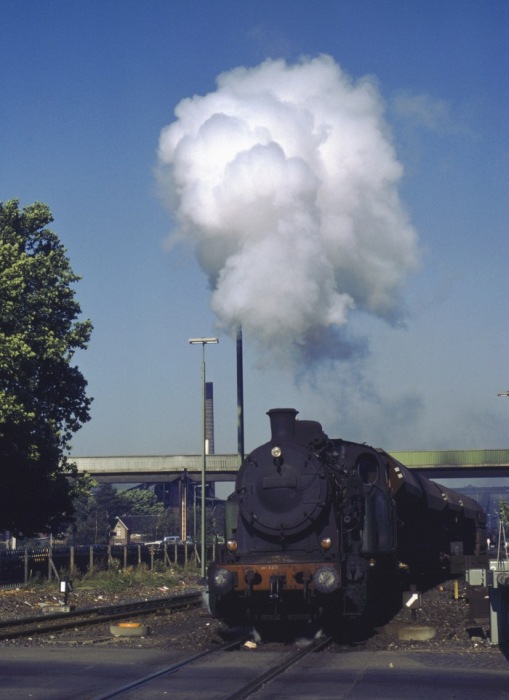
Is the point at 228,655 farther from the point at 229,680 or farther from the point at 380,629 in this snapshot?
the point at 380,629

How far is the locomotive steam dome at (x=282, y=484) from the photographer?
1923cm

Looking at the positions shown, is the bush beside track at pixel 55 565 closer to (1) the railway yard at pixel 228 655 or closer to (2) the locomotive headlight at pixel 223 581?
(1) the railway yard at pixel 228 655

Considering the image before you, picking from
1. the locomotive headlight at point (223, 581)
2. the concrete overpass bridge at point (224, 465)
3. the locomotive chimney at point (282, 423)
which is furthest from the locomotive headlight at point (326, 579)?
the concrete overpass bridge at point (224, 465)

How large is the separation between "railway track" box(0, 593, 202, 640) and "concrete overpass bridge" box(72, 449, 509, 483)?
162 ft

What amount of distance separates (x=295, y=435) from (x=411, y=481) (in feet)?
14.0

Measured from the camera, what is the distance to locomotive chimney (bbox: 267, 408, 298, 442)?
20.4 meters

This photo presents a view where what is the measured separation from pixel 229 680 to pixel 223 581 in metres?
4.56

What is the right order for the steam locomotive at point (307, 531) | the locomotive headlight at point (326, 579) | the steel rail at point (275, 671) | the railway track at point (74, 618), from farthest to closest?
the railway track at point (74, 618), the steam locomotive at point (307, 531), the locomotive headlight at point (326, 579), the steel rail at point (275, 671)

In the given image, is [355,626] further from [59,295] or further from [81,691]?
[59,295]

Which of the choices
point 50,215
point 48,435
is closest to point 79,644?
point 48,435

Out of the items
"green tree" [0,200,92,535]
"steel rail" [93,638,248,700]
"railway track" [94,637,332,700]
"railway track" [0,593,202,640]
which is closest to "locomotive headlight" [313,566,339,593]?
"railway track" [94,637,332,700]

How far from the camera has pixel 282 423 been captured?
20.5 meters

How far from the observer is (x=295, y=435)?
2059 cm

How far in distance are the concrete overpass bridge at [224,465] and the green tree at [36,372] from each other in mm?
37216
